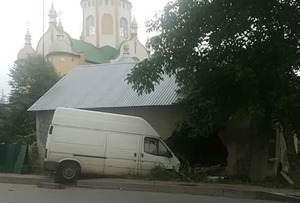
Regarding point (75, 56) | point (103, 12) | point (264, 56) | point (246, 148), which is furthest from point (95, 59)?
point (264, 56)

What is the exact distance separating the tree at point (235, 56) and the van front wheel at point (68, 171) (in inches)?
147

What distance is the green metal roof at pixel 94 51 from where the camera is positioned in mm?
59503

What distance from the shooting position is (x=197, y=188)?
13875 millimetres

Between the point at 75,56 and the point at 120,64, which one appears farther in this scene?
the point at 75,56

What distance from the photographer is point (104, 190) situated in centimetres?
1447

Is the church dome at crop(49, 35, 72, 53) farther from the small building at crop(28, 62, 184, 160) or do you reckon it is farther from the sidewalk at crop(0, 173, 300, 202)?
the sidewalk at crop(0, 173, 300, 202)

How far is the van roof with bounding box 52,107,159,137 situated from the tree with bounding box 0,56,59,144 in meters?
12.2

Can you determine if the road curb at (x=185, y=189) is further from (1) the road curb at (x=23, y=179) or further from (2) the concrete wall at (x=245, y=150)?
(2) the concrete wall at (x=245, y=150)

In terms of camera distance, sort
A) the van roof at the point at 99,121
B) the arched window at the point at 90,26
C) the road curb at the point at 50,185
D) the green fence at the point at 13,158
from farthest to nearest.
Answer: the arched window at the point at 90,26, the green fence at the point at 13,158, the van roof at the point at 99,121, the road curb at the point at 50,185

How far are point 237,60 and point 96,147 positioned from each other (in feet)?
19.8

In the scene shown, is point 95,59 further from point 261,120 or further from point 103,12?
point 261,120

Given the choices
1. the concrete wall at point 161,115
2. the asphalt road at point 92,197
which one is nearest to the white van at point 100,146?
the asphalt road at point 92,197

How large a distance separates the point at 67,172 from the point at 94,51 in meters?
47.7

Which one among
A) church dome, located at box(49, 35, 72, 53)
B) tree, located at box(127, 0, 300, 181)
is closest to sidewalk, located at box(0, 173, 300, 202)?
tree, located at box(127, 0, 300, 181)
